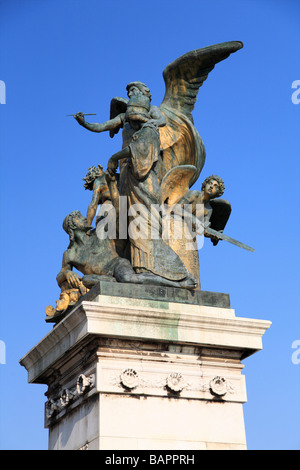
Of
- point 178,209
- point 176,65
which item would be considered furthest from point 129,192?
point 176,65

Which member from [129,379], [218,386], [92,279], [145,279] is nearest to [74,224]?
[92,279]

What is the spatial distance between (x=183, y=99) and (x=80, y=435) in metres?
5.71

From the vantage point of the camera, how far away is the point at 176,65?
13.0 metres

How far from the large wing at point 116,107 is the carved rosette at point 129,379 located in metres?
4.27

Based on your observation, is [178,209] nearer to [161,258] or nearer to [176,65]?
[161,258]

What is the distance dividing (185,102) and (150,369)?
4.80 m

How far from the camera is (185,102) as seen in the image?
13062 millimetres

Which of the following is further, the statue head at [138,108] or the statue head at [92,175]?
the statue head at [92,175]

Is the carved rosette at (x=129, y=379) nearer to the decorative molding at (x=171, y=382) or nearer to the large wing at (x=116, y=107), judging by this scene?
the decorative molding at (x=171, y=382)

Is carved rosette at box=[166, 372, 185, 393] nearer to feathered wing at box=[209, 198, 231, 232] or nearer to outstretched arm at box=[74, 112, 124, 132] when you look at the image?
feathered wing at box=[209, 198, 231, 232]

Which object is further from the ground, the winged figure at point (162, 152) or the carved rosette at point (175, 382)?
the winged figure at point (162, 152)

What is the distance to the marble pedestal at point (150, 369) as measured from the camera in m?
9.95

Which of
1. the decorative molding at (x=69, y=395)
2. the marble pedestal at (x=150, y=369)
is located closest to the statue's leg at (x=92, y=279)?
the marble pedestal at (x=150, y=369)

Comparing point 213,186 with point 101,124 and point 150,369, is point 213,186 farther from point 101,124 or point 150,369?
point 150,369
